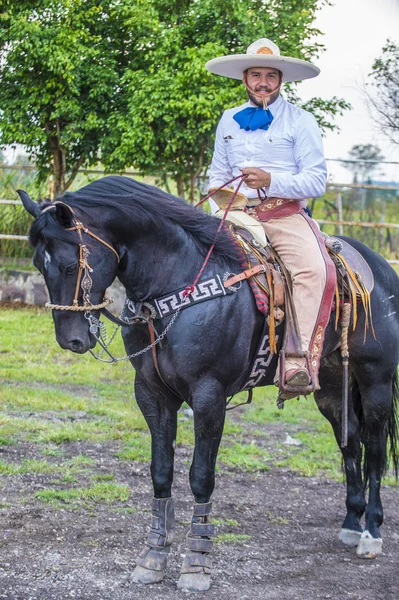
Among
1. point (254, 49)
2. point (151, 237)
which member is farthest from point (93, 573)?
point (254, 49)

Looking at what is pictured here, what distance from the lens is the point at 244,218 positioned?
4543 mm

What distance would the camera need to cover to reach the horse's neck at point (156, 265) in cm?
407

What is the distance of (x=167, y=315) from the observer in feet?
13.5

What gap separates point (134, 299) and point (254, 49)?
1744 mm

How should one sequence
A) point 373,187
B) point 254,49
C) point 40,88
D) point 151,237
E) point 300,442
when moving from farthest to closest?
1. point 373,187
2. point 40,88
3. point 300,442
4. point 254,49
5. point 151,237

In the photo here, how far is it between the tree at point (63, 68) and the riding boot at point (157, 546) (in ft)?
29.6

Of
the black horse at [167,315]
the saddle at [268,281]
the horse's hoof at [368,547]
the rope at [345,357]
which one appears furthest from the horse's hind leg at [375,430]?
the black horse at [167,315]

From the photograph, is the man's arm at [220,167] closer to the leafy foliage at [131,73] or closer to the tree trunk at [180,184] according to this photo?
the leafy foliage at [131,73]

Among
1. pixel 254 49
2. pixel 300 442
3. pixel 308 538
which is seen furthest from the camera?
pixel 300 442

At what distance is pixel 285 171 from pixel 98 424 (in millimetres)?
3834

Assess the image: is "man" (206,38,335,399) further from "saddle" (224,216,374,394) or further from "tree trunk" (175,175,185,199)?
"tree trunk" (175,175,185,199)

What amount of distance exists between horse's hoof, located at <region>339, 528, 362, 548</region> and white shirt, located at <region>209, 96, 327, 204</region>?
2232 mm

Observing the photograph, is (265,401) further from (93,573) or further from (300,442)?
(93,573)

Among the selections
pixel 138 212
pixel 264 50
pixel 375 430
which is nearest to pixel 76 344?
pixel 138 212
